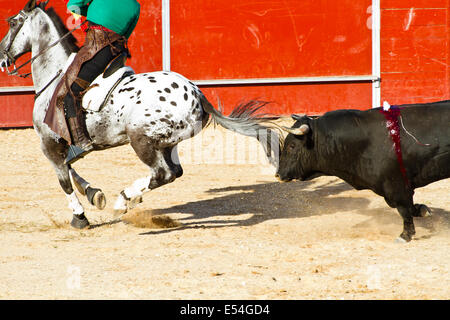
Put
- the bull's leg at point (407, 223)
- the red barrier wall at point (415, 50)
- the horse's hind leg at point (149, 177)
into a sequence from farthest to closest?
1. the red barrier wall at point (415, 50)
2. the horse's hind leg at point (149, 177)
3. the bull's leg at point (407, 223)

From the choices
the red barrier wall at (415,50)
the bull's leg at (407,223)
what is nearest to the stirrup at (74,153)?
the bull's leg at (407,223)

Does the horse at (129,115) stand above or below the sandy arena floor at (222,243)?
above

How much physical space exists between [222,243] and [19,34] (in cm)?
282

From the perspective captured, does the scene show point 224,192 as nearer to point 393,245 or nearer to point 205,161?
point 205,161

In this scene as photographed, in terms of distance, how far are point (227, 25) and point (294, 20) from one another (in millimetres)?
1150

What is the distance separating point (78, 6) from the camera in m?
6.96

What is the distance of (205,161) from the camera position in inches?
430

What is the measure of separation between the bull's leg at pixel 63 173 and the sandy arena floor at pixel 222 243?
0.50 ft

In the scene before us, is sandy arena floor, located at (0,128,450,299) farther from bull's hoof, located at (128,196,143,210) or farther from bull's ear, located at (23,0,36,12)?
bull's ear, located at (23,0,36,12)

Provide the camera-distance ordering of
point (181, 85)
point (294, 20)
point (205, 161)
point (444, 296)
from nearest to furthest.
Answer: point (444, 296) < point (181, 85) < point (205, 161) < point (294, 20)

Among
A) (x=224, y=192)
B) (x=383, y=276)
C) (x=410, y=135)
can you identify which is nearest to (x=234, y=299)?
(x=383, y=276)

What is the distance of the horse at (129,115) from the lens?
6.50 metres

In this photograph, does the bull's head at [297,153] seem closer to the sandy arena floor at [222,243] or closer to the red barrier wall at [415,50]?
the sandy arena floor at [222,243]

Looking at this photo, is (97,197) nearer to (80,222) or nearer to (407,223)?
(80,222)
